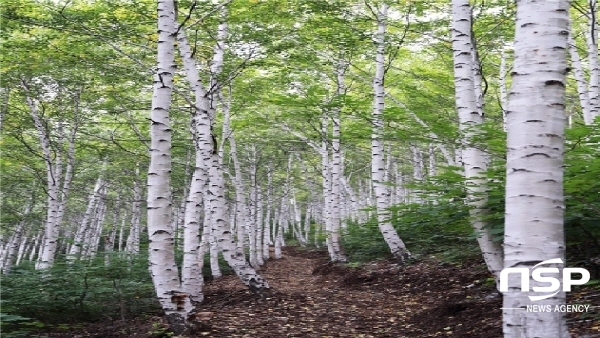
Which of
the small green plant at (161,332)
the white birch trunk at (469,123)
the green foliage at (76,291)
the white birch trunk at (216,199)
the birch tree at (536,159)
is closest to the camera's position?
the birch tree at (536,159)

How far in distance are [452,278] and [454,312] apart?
292 centimetres

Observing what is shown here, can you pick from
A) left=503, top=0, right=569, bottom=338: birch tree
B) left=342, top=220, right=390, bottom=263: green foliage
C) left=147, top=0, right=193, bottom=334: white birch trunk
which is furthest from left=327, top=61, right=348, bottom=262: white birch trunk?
left=503, top=0, right=569, bottom=338: birch tree

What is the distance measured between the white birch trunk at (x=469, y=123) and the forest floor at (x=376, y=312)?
0.75 meters

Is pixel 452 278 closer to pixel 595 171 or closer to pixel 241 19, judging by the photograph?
pixel 595 171

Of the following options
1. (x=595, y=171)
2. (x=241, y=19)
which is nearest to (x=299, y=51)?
(x=241, y=19)

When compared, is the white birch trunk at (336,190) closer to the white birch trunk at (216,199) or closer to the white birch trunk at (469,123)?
the white birch trunk at (216,199)

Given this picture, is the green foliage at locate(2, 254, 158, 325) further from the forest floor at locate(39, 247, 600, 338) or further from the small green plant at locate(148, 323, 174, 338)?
the small green plant at locate(148, 323, 174, 338)

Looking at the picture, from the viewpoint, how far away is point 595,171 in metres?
3.88

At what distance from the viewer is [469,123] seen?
17.0 feet

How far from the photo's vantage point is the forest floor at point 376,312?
5125 millimetres

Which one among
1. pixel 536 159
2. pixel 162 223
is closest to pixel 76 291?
pixel 162 223

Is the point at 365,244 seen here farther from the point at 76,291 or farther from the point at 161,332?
the point at 161,332

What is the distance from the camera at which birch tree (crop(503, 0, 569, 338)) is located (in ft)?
8.05

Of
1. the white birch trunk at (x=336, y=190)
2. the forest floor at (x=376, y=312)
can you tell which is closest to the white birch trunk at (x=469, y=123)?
the forest floor at (x=376, y=312)
